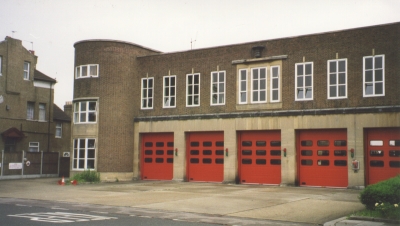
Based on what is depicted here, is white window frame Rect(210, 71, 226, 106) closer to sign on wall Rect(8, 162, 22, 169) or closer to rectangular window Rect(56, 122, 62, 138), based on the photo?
sign on wall Rect(8, 162, 22, 169)

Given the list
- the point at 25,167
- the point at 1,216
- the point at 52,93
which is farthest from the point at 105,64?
the point at 1,216

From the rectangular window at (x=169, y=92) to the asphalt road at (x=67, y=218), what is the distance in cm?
1391

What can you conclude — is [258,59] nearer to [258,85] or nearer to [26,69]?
[258,85]

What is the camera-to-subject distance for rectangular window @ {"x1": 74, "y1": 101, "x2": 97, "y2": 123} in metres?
29.0

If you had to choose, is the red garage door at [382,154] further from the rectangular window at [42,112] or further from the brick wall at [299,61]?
the rectangular window at [42,112]

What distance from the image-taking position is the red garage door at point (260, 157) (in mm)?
25219

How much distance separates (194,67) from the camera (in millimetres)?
28094

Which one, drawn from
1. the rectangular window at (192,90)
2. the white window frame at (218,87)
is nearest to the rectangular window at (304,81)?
the white window frame at (218,87)

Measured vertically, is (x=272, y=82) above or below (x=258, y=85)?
above

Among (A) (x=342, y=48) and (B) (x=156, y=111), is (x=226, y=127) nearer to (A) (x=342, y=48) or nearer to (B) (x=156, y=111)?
(B) (x=156, y=111)

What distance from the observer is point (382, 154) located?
2241 centimetres

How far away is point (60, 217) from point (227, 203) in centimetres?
611

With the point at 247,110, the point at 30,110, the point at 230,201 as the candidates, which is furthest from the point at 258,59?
the point at 30,110

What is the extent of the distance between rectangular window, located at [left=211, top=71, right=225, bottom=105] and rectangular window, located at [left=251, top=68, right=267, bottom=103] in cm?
190
